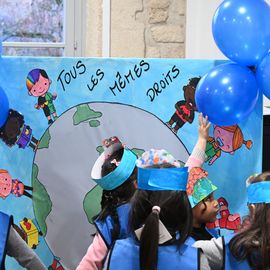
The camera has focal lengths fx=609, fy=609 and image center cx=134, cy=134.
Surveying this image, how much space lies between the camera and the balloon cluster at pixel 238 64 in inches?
89.3

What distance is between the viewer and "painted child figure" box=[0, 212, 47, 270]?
199 cm

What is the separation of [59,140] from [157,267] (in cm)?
115

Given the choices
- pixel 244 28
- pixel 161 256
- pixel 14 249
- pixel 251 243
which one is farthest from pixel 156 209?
pixel 244 28

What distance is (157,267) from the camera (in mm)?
1771

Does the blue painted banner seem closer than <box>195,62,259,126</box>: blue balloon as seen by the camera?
No

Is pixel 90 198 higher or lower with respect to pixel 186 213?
lower

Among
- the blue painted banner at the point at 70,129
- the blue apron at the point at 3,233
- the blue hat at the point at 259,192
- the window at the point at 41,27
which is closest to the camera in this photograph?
the blue hat at the point at 259,192

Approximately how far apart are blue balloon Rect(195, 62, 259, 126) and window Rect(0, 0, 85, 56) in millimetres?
1588

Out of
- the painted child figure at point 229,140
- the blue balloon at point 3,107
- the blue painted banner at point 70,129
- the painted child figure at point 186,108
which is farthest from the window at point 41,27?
the painted child figure at point 229,140

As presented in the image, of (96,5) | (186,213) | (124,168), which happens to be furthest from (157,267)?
(96,5)

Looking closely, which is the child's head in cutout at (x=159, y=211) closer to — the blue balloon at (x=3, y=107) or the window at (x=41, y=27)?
the blue balloon at (x=3, y=107)

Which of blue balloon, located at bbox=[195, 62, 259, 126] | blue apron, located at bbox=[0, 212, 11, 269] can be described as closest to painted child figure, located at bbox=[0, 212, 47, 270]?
blue apron, located at bbox=[0, 212, 11, 269]

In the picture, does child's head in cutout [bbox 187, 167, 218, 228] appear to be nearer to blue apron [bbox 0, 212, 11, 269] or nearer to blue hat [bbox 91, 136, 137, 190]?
blue hat [bbox 91, 136, 137, 190]

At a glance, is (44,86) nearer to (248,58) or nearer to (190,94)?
(190,94)
